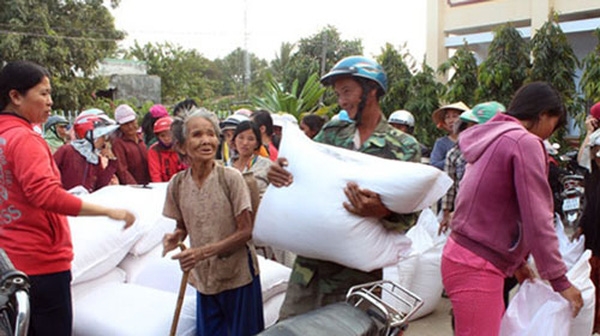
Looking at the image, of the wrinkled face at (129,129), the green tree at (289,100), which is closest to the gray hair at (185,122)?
the wrinkled face at (129,129)

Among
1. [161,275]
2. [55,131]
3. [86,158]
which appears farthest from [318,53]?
[161,275]

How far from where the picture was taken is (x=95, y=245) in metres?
3.13

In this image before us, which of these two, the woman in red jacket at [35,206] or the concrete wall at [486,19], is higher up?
the concrete wall at [486,19]

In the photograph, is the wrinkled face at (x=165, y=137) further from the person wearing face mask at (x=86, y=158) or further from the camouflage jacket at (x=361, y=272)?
the camouflage jacket at (x=361, y=272)

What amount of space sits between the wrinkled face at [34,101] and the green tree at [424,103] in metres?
7.22

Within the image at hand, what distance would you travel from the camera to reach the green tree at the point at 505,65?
7.86m

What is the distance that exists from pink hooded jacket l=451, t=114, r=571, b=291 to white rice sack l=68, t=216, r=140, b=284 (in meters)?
1.79

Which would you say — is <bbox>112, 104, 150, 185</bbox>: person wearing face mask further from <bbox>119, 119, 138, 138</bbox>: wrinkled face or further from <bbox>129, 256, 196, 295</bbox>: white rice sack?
<bbox>129, 256, 196, 295</bbox>: white rice sack

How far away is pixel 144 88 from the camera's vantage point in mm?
20859

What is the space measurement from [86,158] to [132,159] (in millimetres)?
843

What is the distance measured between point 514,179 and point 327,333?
3.18ft

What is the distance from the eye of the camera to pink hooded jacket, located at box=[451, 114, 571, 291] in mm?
1993

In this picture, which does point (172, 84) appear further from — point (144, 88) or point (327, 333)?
point (327, 333)

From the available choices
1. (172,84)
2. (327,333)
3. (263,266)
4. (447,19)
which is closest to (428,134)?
(447,19)
